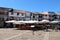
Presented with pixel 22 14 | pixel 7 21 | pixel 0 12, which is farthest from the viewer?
pixel 22 14

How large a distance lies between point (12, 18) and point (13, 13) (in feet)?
9.91

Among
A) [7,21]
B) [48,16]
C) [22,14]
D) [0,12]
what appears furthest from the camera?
[48,16]

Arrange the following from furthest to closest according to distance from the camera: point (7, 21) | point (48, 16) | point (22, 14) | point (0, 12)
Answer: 1. point (48, 16)
2. point (22, 14)
3. point (0, 12)
4. point (7, 21)

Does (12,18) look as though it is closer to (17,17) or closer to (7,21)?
(17,17)

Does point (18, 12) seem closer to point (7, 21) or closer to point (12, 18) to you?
point (12, 18)

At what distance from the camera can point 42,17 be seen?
87.1 meters

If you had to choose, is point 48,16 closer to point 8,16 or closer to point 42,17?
point 42,17

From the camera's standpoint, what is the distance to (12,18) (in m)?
78.9

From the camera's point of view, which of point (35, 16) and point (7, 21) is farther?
point (35, 16)

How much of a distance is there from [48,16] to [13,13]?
62.4ft

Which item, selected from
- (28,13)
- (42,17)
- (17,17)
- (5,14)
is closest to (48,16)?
(42,17)

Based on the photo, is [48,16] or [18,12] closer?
[18,12]

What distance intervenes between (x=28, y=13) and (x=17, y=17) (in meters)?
6.15

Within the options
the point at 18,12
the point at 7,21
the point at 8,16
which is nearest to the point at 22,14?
the point at 18,12
